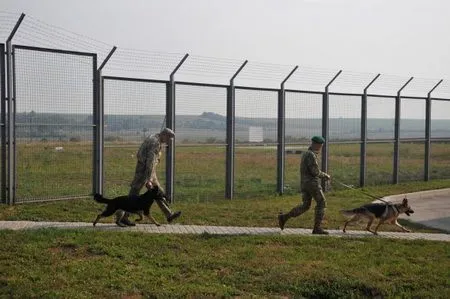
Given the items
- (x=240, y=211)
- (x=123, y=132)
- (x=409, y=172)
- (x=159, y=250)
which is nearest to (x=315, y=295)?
(x=159, y=250)

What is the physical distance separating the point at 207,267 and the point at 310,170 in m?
3.35

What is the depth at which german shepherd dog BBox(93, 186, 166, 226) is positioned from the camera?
9812 millimetres

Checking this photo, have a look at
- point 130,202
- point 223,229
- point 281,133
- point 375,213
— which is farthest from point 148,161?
point 281,133

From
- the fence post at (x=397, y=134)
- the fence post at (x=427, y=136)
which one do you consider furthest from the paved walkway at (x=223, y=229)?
the fence post at (x=427, y=136)

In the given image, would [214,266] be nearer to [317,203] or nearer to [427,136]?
[317,203]

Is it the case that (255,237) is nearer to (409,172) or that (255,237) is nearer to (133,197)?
(133,197)

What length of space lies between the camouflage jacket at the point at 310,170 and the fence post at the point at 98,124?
4219 mm

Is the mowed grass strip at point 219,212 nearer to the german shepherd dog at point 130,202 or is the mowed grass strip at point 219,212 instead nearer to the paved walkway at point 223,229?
the paved walkway at point 223,229

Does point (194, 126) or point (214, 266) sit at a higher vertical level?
point (194, 126)

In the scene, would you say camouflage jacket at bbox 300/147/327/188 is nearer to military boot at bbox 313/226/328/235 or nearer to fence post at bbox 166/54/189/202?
military boot at bbox 313/226/328/235

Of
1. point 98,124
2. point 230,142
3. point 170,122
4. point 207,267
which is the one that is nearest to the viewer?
point 207,267

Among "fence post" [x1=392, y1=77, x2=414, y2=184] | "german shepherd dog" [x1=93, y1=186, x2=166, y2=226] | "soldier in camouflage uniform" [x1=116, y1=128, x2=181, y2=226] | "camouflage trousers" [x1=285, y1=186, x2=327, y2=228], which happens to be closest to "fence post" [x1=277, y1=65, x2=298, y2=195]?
"fence post" [x1=392, y1=77, x2=414, y2=184]

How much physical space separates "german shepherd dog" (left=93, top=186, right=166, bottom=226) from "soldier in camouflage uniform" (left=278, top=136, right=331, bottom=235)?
216 cm

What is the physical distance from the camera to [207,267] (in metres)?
7.77
